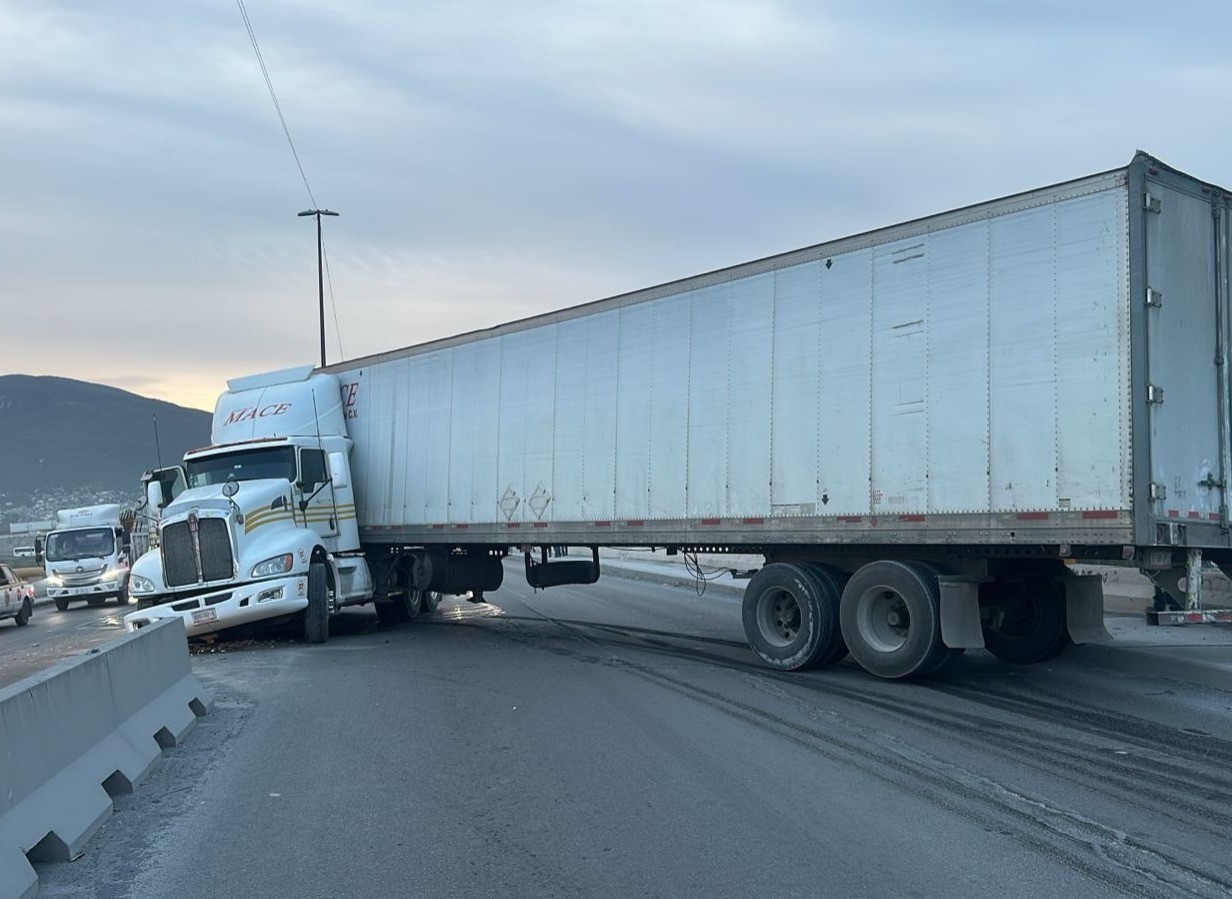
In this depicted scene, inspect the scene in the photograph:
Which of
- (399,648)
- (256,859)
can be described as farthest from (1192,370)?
(399,648)

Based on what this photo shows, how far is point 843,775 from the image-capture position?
7.57m

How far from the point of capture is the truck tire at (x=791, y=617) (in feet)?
39.8

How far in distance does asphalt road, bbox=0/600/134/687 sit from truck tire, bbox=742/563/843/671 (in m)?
7.30

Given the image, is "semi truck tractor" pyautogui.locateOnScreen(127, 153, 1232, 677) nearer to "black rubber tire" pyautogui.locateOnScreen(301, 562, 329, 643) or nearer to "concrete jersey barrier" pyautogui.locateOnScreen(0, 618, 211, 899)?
"black rubber tire" pyautogui.locateOnScreen(301, 562, 329, 643)

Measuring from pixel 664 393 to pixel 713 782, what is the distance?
23.9 feet

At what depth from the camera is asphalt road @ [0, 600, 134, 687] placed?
1605cm

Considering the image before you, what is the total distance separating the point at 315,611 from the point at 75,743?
10010mm

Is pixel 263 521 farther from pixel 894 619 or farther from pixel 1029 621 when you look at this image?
pixel 1029 621

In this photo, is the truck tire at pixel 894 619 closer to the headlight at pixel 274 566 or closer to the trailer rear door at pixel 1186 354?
the trailer rear door at pixel 1186 354

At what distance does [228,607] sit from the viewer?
15.9 metres

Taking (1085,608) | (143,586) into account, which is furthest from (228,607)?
(1085,608)

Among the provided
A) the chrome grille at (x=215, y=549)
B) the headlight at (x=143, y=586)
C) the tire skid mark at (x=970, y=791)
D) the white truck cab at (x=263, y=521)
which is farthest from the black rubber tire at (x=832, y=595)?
the headlight at (x=143, y=586)

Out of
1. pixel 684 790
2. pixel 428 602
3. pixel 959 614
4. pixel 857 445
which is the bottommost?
pixel 428 602

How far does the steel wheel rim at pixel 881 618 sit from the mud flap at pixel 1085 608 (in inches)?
68.9
